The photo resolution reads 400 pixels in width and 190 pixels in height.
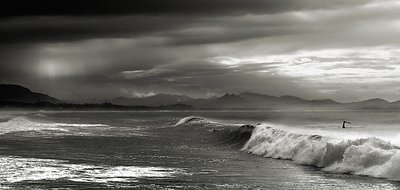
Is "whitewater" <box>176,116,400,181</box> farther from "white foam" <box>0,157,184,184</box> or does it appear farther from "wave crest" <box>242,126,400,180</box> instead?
"white foam" <box>0,157,184,184</box>

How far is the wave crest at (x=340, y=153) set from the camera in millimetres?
22094

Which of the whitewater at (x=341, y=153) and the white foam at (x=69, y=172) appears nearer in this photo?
the white foam at (x=69, y=172)

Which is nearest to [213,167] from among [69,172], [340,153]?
[340,153]

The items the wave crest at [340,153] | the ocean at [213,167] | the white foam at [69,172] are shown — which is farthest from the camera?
the wave crest at [340,153]

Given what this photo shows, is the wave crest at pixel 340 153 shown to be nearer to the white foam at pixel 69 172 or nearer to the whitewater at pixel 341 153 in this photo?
the whitewater at pixel 341 153

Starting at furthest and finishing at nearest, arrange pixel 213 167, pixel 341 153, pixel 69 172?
pixel 341 153
pixel 213 167
pixel 69 172

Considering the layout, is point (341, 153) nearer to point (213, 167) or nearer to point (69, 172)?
point (213, 167)

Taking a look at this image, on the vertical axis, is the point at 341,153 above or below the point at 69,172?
above

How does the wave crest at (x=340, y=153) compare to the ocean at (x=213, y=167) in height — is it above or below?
above

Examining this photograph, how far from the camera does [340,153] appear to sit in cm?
2570

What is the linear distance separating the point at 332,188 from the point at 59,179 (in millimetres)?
9573

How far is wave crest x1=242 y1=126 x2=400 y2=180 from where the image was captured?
22094 millimetres

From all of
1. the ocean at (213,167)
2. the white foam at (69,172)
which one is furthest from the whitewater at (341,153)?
the white foam at (69,172)

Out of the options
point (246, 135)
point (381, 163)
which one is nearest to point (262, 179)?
point (381, 163)
